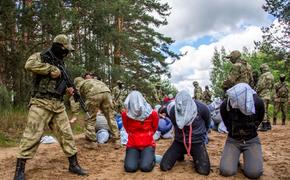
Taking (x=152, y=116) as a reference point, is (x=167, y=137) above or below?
below

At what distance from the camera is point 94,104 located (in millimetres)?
8219

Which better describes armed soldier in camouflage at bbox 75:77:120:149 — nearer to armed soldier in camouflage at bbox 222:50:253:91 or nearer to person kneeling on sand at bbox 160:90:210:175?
person kneeling on sand at bbox 160:90:210:175

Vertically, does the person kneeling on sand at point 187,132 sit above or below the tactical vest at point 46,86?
below

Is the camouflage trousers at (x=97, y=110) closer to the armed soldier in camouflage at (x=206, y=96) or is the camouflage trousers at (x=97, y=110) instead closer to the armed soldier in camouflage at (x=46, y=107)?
the armed soldier in camouflage at (x=46, y=107)

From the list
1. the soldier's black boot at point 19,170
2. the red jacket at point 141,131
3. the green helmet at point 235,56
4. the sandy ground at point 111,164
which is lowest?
the sandy ground at point 111,164

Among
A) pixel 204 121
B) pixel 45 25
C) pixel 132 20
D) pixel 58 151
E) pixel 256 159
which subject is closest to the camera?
pixel 256 159

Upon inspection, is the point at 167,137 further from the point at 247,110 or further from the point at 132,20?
the point at 132,20

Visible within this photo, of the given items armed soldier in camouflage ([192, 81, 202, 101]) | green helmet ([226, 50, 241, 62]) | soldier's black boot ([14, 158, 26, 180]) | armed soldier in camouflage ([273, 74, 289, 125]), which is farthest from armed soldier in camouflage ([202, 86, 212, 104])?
soldier's black boot ([14, 158, 26, 180])

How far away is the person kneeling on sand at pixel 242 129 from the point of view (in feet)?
19.5

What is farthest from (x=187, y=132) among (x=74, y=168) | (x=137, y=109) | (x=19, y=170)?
(x=19, y=170)

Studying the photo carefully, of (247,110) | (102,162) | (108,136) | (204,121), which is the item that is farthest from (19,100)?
(247,110)

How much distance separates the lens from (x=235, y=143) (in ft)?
20.3

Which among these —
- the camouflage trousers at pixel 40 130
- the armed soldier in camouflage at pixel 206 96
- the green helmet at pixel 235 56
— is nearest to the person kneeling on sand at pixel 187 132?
the camouflage trousers at pixel 40 130

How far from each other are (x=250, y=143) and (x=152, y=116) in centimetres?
170
